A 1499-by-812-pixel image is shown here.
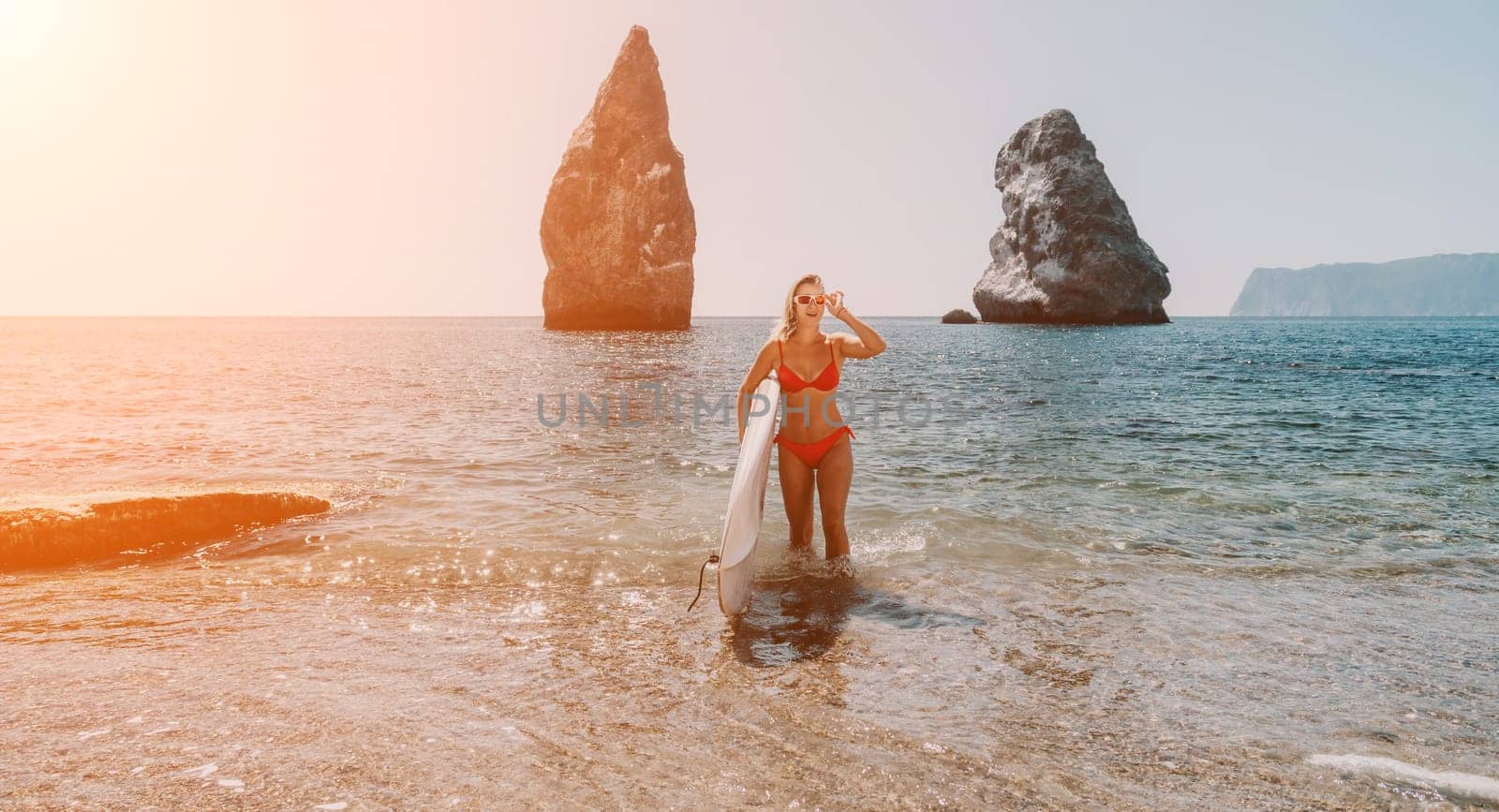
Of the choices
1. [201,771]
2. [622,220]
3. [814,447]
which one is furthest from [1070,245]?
[201,771]

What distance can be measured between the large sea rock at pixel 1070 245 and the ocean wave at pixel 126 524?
341 ft

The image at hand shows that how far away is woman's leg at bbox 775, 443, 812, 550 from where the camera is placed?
703cm

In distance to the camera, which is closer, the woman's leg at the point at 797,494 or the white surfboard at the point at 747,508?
the white surfboard at the point at 747,508

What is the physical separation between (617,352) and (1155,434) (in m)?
38.7

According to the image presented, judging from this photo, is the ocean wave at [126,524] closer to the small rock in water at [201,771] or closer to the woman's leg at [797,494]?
the small rock in water at [201,771]

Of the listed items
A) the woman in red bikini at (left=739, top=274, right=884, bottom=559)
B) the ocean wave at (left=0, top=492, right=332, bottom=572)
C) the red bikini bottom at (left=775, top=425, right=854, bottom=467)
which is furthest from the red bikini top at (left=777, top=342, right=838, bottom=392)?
the ocean wave at (left=0, top=492, right=332, bottom=572)

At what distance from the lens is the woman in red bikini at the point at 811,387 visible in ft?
21.4

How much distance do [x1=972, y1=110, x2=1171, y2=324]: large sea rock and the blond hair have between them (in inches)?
4055

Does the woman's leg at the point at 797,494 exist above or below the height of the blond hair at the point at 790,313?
below

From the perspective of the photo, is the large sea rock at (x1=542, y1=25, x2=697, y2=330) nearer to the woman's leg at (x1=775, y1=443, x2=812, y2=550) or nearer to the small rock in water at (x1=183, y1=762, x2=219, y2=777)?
the woman's leg at (x1=775, y1=443, x2=812, y2=550)

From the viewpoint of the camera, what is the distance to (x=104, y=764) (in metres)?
3.56

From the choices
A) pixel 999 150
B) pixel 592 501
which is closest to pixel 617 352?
pixel 592 501

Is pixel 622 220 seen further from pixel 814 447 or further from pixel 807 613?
pixel 807 613

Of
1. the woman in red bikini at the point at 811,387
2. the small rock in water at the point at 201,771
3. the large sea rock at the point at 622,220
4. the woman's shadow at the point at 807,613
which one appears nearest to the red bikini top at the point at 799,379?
the woman in red bikini at the point at 811,387
